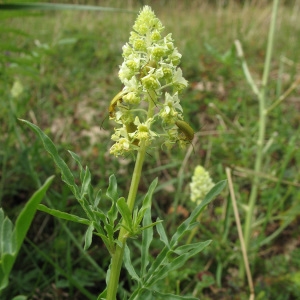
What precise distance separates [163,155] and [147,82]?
2.24 meters

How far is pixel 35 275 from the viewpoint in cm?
196

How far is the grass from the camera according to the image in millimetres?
2109

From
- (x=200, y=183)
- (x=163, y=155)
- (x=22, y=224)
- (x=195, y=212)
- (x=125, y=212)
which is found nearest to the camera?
(x=22, y=224)

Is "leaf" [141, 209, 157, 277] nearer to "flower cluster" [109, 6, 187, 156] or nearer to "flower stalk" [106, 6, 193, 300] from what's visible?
"flower stalk" [106, 6, 193, 300]

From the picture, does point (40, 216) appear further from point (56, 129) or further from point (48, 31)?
point (48, 31)

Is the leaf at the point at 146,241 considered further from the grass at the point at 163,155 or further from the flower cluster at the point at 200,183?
the flower cluster at the point at 200,183

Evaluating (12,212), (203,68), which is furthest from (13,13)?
(203,68)

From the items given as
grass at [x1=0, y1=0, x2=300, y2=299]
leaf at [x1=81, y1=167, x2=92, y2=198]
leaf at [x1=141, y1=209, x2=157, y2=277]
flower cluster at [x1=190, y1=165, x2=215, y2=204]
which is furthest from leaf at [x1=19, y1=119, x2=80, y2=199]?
flower cluster at [x1=190, y1=165, x2=215, y2=204]

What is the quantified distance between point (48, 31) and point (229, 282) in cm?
455

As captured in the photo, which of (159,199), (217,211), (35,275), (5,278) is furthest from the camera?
(159,199)

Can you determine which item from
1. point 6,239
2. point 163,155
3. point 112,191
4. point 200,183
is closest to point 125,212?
point 112,191

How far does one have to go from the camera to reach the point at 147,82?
1159mm

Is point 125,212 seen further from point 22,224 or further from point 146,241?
point 22,224

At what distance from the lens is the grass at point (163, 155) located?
2.11 meters
